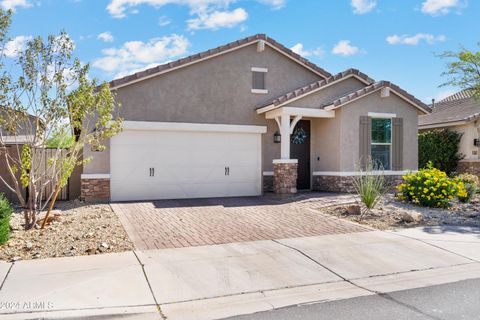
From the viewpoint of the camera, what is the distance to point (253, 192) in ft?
47.8

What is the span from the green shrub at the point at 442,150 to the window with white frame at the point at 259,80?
10.3m

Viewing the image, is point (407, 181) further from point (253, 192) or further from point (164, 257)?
point (164, 257)

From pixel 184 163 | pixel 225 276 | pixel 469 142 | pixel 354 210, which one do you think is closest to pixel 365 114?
pixel 354 210

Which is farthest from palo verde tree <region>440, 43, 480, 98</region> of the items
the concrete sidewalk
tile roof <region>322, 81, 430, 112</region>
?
the concrete sidewalk

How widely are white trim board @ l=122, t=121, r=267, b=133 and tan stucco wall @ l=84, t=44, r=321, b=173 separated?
183 mm

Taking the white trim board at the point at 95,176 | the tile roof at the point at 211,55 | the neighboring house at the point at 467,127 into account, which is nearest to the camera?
the white trim board at the point at 95,176

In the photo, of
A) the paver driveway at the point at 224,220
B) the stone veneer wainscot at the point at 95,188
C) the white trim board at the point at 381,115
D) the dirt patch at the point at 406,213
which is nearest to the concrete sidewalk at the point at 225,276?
the paver driveway at the point at 224,220

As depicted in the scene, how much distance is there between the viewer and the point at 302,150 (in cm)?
1545

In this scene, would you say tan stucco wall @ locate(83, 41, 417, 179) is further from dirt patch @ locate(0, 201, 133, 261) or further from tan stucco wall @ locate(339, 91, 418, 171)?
dirt patch @ locate(0, 201, 133, 261)

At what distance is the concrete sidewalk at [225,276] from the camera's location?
4.77m

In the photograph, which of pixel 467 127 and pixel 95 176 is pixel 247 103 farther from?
pixel 467 127

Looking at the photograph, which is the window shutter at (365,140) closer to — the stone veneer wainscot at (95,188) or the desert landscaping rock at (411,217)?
the desert landscaping rock at (411,217)

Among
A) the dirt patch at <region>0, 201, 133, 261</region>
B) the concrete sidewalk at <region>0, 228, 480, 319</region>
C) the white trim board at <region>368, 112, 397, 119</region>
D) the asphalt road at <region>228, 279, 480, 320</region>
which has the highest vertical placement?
the white trim board at <region>368, 112, 397, 119</region>

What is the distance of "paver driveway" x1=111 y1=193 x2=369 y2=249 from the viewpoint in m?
7.99
